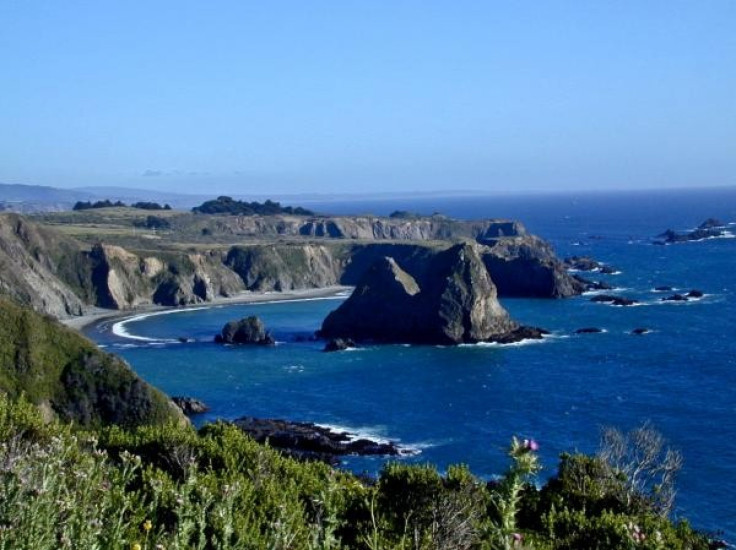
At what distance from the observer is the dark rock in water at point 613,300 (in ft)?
344

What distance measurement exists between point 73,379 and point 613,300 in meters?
73.1

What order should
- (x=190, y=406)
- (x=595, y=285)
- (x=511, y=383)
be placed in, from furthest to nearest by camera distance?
1. (x=595, y=285)
2. (x=511, y=383)
3. (x=190, y=406)

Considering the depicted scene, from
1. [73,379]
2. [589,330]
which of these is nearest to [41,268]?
[73,379]

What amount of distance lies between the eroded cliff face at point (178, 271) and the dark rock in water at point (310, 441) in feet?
199

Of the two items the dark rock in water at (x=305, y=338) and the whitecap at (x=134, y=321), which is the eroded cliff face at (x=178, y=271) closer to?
the whitecap at (x=134, y=321)

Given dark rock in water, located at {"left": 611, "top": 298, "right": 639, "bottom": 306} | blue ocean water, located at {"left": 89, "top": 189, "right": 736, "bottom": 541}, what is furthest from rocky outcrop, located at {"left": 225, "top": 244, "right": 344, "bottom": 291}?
dark rock in water, located at {"left": 611, "top": 298, "right": 639, "bottom": 306}

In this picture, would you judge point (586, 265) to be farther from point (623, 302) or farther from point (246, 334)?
point (246, 334)

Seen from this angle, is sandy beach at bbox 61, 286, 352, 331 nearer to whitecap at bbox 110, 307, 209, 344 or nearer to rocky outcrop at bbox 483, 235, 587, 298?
whitecap at bbox 110, 307, 209, 344

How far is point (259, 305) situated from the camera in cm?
12681

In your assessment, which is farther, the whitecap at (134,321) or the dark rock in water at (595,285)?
the dark rock in water at (595,285)

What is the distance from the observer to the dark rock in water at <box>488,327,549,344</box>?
289ft

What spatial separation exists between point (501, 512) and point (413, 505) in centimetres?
1283

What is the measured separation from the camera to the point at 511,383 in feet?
221

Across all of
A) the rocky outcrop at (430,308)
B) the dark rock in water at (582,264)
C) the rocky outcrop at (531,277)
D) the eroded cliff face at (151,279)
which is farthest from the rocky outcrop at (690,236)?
the eroded cliff face at (151,279)
